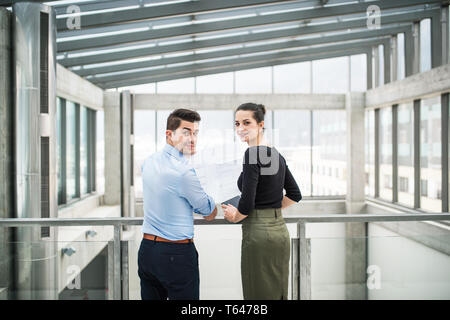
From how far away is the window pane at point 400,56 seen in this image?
10832mm

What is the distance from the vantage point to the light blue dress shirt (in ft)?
6.63

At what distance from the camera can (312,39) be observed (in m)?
10.0

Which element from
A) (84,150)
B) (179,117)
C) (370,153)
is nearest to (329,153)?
(370,153)

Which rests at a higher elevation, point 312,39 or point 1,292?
point 312,39

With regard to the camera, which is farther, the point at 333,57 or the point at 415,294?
the point at 333,57

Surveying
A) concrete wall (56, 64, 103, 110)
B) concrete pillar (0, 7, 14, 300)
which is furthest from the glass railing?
concrete wall (56, 64, 103, 110)

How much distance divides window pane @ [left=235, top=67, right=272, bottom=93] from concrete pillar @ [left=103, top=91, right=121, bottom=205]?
434 centimetres

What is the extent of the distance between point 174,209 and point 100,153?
11.7 metres

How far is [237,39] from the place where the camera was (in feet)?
29.3

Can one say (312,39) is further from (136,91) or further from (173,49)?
(136,91)

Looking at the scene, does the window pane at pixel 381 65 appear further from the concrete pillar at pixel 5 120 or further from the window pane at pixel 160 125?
the concrete pillar at pixel 5 120

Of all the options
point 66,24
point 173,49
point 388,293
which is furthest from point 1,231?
point 173,49

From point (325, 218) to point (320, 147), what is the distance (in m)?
11.8
